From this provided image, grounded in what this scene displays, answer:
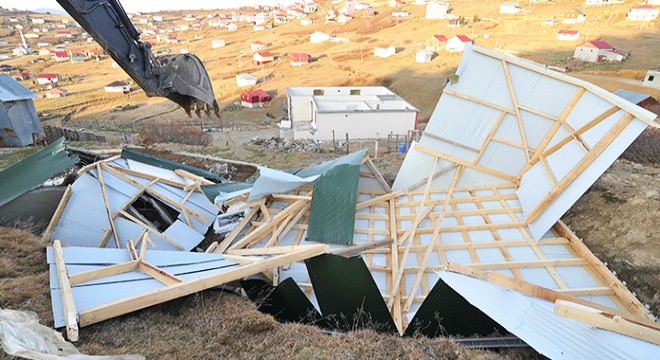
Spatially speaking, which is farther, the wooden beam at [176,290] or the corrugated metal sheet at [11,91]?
the corrugated metal sheet at [11,91]

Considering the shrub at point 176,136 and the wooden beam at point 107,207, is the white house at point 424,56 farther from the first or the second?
the wooden beam at point 107,207

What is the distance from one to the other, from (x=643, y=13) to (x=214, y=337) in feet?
269

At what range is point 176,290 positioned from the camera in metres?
4.61

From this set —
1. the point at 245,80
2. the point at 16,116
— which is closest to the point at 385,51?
the point at 245,80

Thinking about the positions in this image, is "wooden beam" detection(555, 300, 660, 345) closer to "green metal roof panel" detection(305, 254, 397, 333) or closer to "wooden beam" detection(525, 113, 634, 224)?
"green metal roof panel" detection(305, 254, 397, 333)

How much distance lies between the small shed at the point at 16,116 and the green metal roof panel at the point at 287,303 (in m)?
19.8

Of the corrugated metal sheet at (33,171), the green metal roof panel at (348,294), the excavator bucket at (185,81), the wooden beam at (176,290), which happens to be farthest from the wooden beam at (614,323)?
the corrugated metal sheet at (33,171)

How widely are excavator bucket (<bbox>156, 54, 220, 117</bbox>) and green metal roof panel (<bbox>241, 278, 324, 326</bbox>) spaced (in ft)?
15.2

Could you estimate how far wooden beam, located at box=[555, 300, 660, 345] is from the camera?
361cm

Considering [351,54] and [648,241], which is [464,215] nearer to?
[648,241]

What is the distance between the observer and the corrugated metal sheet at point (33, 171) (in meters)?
7.26

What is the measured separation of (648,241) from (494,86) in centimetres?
480

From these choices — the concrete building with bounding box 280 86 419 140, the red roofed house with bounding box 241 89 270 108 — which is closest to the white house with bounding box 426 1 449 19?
the red roofed house with bounding box 241 89 270 108

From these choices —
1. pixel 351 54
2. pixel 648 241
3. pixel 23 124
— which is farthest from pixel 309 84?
pixel 648 241
